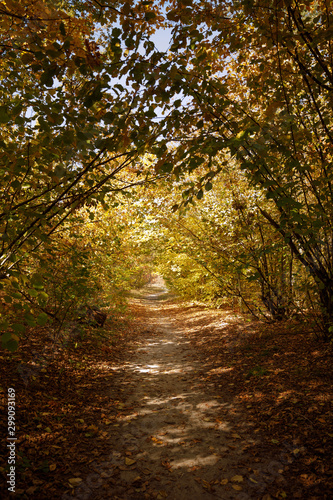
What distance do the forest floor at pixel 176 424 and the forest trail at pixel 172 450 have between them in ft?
0.04

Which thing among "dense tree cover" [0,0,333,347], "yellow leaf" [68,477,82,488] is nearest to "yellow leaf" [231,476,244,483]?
"yellow leaf" [68,477,82,488]

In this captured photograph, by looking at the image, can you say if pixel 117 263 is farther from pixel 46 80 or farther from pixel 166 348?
pixel 46 80

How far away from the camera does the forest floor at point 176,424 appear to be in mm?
2639

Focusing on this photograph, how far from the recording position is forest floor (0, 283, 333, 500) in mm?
2639

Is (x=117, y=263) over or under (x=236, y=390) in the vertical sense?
over

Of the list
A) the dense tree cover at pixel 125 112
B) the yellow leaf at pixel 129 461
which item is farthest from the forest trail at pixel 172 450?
the dense tree cover at pixel 125 112

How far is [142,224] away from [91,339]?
179 inches

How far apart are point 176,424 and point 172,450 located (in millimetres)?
588

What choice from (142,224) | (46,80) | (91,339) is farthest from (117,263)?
(46,80)

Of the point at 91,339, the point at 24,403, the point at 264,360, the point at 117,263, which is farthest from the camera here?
the point at 117,263

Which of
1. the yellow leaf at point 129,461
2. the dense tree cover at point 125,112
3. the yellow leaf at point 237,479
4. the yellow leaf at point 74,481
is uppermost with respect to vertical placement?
the dense tree cover at point 125,112

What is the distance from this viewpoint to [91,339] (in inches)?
298

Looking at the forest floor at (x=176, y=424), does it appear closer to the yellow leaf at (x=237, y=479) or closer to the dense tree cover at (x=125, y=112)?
the yellow leaf at (x=237, y=479)

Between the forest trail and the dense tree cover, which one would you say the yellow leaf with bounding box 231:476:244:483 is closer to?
the forest trail
